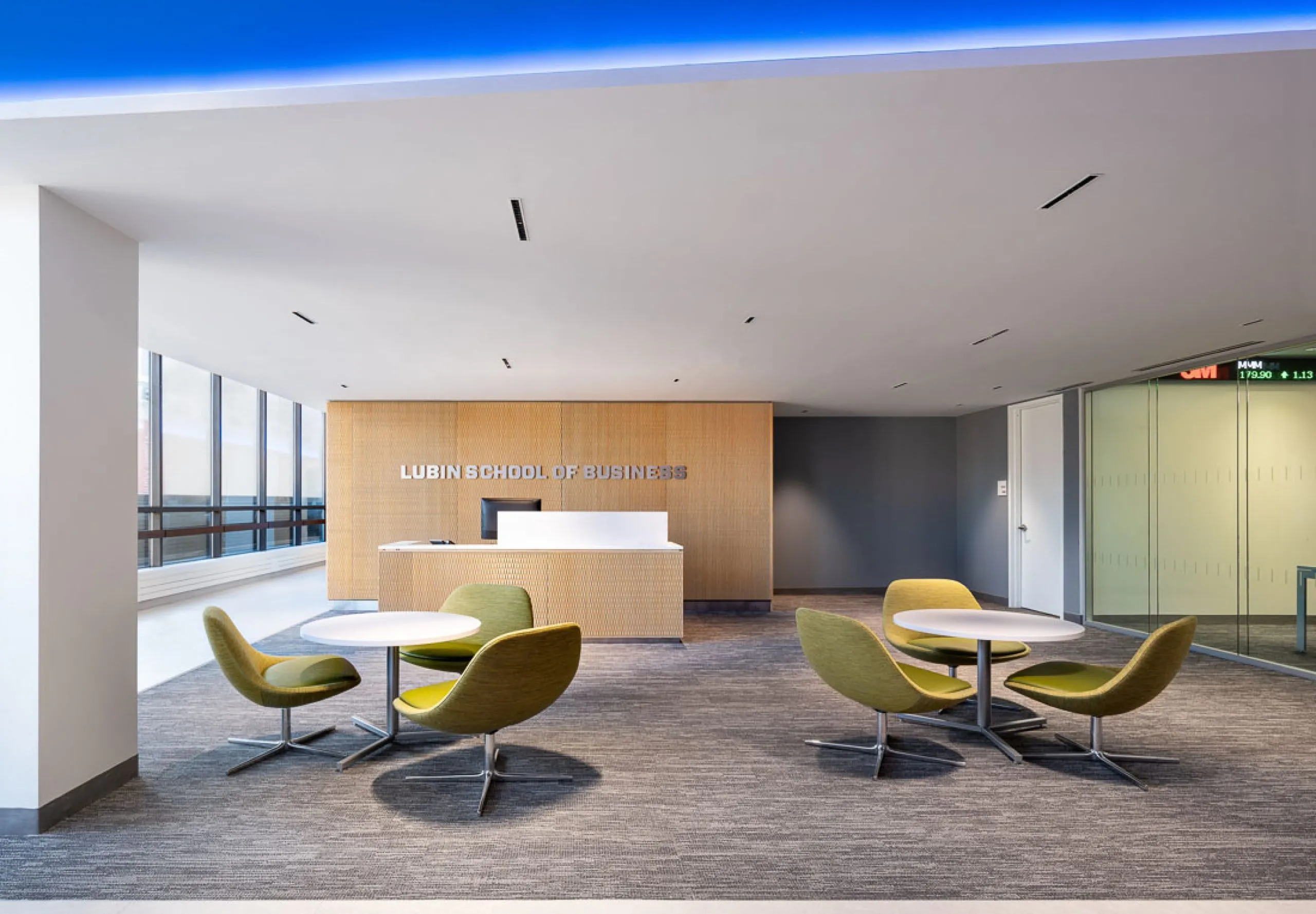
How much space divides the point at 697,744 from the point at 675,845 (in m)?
1.43

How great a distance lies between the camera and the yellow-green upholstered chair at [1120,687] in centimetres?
402

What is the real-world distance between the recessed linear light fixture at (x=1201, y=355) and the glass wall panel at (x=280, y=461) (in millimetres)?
13091

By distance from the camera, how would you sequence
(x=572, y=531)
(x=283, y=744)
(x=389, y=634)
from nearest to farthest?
(x=389, y=634) < (x=283, y=744) < (x=572, y=531)

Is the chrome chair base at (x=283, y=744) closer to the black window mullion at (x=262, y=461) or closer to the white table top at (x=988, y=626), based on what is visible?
the white table top at (x=988, y=626)

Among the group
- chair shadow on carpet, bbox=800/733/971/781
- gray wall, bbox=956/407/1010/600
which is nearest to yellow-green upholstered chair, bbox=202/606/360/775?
chair shadow on carpet, bbox=800/733/971/781

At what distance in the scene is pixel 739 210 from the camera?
12.2ft

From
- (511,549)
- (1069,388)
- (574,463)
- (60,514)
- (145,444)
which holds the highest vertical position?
(1069,388)

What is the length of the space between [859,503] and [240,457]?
10.2m

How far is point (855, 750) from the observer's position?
15.2 ft

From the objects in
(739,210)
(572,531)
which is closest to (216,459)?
(572,531)

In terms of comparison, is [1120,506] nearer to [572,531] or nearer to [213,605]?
[572,531]

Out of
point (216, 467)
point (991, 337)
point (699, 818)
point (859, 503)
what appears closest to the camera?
point (699, 818)

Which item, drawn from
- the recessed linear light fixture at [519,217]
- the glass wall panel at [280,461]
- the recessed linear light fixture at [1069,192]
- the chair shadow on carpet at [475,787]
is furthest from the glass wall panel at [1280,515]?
the glass wall panel at [280,461]

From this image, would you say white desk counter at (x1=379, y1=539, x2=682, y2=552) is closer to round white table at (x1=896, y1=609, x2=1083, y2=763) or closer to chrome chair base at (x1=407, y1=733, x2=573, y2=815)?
round white table at (x1=896, y1=609, x2=1083, y2=763)
